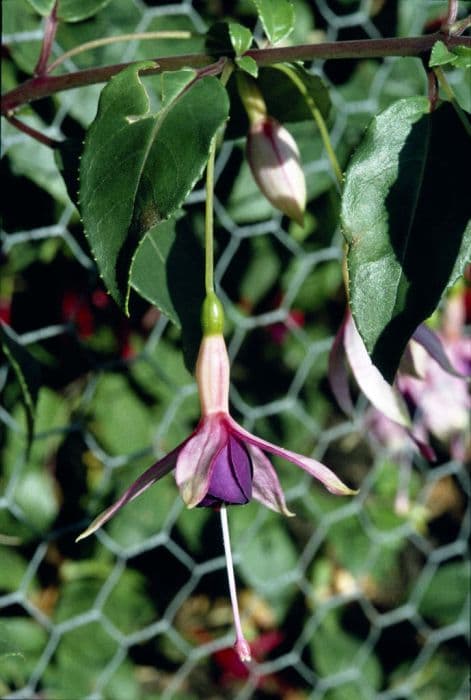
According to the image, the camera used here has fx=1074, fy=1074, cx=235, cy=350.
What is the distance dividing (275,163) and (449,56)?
0.14 m

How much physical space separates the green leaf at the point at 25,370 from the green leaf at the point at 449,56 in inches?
12.9

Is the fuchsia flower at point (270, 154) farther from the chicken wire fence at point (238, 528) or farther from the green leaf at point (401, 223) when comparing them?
the chicken wire fence at point (238, 528)

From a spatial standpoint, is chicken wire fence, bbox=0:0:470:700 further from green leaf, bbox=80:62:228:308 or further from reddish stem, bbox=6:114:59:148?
green leaf, bbox=80:62:228:308

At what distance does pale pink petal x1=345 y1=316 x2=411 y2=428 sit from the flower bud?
0.28 feet

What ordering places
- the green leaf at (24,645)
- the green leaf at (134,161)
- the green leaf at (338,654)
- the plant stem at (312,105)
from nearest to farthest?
the green leaf at (134,161) < the plant stem at (312,105) < the green leaf at (24,645) < the green leaf at (338,654)

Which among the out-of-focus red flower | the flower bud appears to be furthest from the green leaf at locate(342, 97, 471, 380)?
the out-of-focus red flower

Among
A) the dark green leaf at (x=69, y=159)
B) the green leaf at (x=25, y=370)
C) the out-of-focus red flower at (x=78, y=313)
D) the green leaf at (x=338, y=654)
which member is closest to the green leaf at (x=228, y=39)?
the dark green leaf at (x=69, y=159)

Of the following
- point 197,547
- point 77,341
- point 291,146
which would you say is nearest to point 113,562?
point 197,547

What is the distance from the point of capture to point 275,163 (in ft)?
2.03

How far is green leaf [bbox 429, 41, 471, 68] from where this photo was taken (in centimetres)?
50

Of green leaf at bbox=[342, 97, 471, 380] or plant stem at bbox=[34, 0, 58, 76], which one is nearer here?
green leaf at bbox=[342, 97, 471, 380]

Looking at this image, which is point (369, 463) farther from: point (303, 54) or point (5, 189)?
point (303, 54)

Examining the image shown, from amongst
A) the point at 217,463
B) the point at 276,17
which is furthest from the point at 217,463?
the point at 276,17

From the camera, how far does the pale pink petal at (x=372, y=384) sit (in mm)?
609
